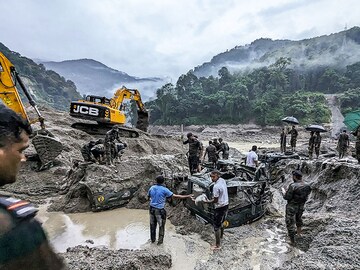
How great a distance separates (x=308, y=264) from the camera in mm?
4043

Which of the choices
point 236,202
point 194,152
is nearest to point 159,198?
point 236,202

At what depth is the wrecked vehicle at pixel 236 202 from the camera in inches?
267

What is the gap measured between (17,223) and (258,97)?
2370 inches

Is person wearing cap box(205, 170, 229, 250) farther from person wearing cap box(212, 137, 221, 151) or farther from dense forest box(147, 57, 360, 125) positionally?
dense forest box(147, 57, 360, 125)

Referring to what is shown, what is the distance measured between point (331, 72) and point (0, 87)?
6805 centimetres

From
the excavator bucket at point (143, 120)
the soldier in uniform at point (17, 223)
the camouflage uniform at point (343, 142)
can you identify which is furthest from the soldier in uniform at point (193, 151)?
the excavator bucket at point (143, 120)

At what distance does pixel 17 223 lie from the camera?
1042 mm

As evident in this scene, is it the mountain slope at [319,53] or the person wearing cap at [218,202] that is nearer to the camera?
the person wearing cap at [218,202]

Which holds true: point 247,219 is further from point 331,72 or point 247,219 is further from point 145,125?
point 331,72

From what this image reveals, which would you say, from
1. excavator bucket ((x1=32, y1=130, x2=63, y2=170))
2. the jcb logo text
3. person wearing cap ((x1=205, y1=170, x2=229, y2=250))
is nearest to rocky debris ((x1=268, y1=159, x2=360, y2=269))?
person wearing cap ((x1=205, y1=170, x2=229, y2=250))

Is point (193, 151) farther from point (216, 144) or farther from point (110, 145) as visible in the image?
point (110, 145)

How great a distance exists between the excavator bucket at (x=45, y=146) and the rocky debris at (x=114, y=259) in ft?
21.5

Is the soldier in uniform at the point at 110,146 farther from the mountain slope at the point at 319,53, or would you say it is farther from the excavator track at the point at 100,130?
the mountain slope at the point at 319,53

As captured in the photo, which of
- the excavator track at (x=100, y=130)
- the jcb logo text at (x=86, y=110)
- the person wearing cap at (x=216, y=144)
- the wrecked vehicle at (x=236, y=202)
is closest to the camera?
the wrecked vehicle at (x=236, y=202)
